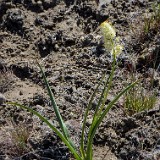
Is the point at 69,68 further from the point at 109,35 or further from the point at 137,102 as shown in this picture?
the point at 109,35

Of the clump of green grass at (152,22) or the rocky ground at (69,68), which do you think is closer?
the rocky ground at (69,68)

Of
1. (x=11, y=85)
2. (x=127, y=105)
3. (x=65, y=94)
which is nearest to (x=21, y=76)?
(x=11, y=85)

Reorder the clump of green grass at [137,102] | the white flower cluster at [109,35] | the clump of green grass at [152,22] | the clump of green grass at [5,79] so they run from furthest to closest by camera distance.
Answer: the clump of green grass at [152,22] < the clump of green grass at [5,79] < the clump of green grass at [137,102] < the white flower cluster at [109,35]

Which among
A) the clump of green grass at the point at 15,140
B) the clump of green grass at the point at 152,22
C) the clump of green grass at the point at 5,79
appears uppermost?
the clump of green grass at the point at 152,22

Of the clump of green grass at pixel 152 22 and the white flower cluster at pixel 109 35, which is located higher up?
the white flower cluster at pixel 109 35

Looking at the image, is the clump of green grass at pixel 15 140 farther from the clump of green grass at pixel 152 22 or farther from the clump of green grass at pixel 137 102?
the clump of green grass at pixel 152 22

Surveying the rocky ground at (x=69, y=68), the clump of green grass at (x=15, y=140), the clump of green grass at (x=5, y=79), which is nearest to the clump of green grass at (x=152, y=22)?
the rocky ground at (x=69, y=68)

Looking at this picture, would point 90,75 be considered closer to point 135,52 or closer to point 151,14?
point 135,52
